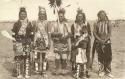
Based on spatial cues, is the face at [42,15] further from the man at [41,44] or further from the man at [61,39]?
the man at [61,39]

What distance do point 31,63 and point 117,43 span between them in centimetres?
65

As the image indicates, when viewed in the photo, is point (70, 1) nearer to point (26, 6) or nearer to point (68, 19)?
point (68, 19)

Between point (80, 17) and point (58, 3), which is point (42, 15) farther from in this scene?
point (80, 17)

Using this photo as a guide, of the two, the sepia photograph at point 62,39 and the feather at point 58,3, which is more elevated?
the feather at point 58,3

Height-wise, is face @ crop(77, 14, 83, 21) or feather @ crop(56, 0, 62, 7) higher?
feather @ crop(56, 0, 62, 7)

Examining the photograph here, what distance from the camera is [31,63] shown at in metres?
2.83

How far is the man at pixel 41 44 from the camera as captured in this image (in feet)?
9.18

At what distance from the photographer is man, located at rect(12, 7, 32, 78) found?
110 inches

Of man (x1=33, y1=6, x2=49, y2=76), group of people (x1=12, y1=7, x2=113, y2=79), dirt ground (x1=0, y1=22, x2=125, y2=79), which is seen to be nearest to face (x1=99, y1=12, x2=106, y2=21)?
group of people (x1=12, y1=7, x2=113, y2=79)

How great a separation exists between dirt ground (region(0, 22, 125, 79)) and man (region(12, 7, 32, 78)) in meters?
0.04

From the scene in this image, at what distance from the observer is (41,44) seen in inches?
111

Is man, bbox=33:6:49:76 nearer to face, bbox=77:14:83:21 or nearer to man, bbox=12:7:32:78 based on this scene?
man, bbox=12:7:32:78

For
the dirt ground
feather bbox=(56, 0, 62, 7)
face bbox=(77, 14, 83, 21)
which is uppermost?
feather bbox=(56, 0, 62, 7)

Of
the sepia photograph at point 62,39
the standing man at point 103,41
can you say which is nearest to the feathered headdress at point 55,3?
the sepia photograph at point 62,39
